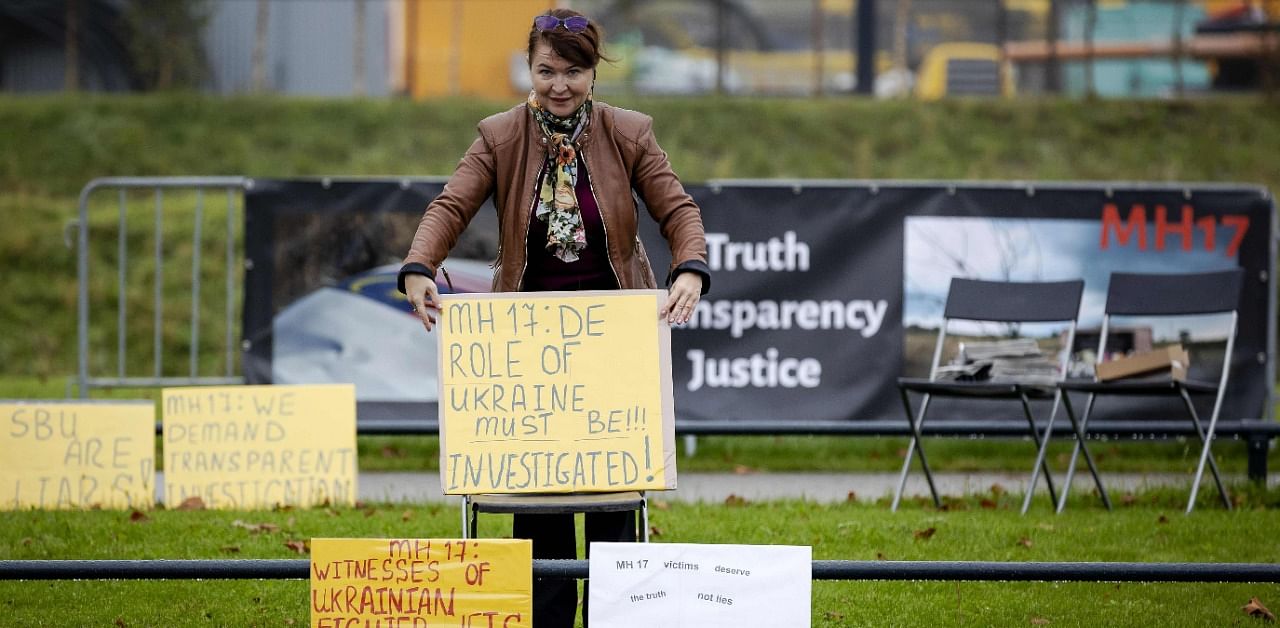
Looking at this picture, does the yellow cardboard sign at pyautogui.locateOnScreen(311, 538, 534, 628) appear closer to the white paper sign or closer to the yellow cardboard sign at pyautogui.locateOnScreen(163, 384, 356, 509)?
the white paper sign

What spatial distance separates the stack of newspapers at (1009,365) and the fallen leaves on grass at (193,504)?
405 centimetres

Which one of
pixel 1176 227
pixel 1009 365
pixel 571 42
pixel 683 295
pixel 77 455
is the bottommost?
pixel 77 455

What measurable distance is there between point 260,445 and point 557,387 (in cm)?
368

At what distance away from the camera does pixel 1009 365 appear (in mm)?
8344

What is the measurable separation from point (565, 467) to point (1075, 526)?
3462mm

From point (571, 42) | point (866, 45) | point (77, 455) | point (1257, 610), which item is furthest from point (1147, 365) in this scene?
point (866, 45)

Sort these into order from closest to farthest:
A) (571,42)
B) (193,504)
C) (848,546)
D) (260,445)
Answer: (571,42)
(848,546)
(193,504)
(260,445)

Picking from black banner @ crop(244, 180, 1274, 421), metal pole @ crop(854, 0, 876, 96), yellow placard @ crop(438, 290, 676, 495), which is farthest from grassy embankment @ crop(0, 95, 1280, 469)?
yellow placard @ crop(438, 290, 676, 495)

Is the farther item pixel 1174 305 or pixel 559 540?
pixel 1174 305

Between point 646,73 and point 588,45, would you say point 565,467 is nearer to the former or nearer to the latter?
point 588,45

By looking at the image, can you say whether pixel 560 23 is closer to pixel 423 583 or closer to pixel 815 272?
pixel 423 583

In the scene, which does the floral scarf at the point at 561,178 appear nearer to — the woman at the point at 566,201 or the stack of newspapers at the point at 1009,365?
the woman at the point at 566,201

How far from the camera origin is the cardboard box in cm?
812

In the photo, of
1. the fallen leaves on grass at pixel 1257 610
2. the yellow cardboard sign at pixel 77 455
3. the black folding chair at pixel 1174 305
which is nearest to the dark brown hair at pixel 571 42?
the fallen leaves on grass at pixel 1257 610
